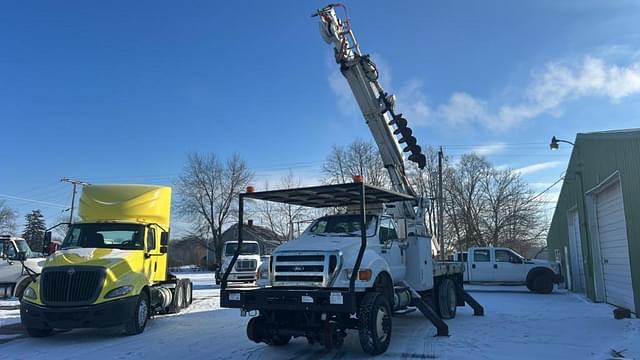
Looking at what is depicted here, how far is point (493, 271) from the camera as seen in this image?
21703mm

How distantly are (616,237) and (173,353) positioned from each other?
11.2 meters

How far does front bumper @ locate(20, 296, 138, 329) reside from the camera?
375 inches

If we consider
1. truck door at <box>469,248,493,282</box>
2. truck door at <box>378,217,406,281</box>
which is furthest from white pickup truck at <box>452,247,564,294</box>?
truck door at <box>378,217,406,281</box>

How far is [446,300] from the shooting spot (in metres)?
12.7

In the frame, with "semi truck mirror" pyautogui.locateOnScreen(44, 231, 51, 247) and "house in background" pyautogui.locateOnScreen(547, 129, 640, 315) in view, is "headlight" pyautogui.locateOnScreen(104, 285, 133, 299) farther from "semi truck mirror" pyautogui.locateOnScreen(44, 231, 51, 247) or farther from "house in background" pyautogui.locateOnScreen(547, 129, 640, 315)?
"house in background" pyautogui.locateOnScreen(547, 129, 640, 315)

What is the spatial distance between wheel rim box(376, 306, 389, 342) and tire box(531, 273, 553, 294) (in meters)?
14.6

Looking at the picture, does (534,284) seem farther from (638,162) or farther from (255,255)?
(255,255)

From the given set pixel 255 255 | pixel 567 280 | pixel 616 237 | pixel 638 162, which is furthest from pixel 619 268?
pixel 255 255

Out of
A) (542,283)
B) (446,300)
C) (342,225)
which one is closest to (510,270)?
(542,283)

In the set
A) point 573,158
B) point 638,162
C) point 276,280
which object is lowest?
point 276,280

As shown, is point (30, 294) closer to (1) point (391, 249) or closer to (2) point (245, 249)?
(1) point (391, 249)

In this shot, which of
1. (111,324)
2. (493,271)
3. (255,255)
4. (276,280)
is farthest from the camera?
(255,255)

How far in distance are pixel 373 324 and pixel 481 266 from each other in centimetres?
1555

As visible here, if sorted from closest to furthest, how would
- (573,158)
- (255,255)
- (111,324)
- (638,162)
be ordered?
(111,324)
(638,162)
(573,158)
(255,255)
